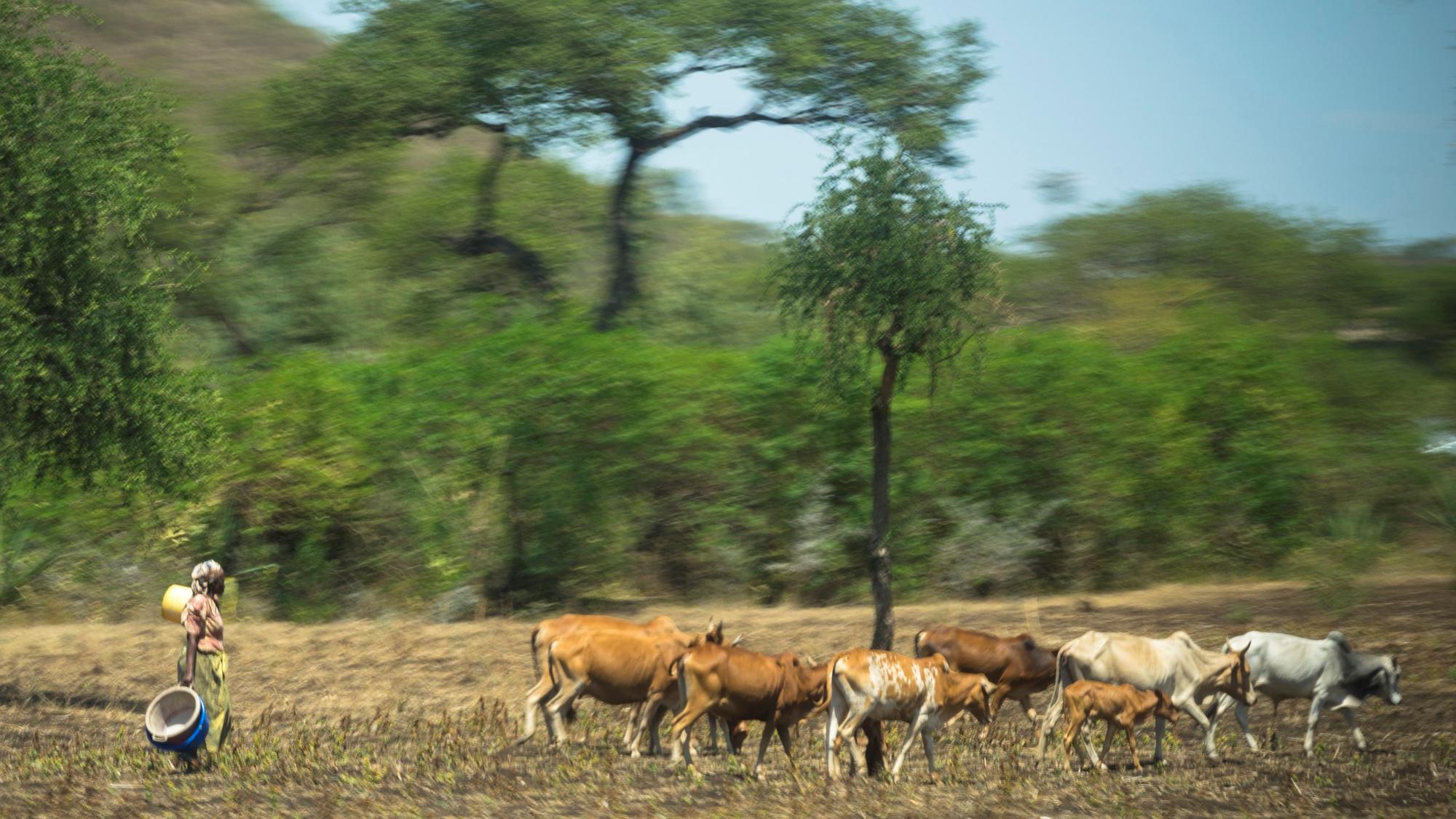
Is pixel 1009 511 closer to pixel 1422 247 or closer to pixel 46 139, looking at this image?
pixel 46 139

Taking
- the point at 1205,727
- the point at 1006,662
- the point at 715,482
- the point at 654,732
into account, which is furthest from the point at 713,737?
the point at 715,482

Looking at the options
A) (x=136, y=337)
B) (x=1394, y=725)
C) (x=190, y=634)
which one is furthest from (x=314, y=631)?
(x=1394, y=725)

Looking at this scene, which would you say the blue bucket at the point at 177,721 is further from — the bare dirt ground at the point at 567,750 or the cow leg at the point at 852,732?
the cow leg at the point at 852,732

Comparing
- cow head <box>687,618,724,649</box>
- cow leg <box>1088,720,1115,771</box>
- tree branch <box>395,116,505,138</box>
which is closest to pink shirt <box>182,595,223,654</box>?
cow head <box>687,618,724,649</box>

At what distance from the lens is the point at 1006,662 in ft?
43.2

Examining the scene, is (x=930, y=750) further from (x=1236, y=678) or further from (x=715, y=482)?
(x=715, y=482)

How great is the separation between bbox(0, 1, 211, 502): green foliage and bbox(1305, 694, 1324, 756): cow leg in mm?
11316

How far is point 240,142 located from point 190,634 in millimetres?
24787

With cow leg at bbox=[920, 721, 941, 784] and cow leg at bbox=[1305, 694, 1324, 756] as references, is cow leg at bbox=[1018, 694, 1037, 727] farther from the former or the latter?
cow leg at bbox=[920, 721, 941, 784]

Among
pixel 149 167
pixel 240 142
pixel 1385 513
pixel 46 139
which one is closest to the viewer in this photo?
pixel 46 139

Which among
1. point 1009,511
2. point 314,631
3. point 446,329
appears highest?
point 446,329

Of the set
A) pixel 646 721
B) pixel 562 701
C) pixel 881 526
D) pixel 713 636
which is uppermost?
pixel 881 526

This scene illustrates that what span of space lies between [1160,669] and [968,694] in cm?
164

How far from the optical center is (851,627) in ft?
59.1
